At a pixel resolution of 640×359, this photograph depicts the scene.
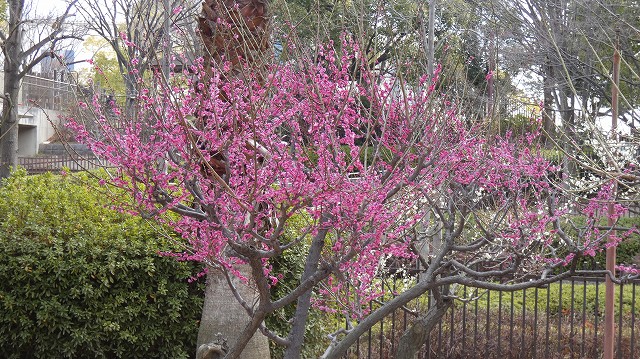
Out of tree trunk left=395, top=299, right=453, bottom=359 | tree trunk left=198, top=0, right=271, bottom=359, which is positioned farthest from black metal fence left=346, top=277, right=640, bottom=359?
tree trunk left=198, top=0, right=271, bottom=359

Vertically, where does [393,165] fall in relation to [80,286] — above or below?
above

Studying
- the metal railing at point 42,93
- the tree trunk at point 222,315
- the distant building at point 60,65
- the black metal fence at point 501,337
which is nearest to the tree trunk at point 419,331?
the black metal fence at point 501,337

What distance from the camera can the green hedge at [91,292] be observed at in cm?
609

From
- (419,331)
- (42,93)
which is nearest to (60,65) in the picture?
(419,331)

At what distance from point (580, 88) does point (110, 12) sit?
13285 millimetres

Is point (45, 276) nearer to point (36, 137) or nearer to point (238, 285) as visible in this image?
point (238, 285)

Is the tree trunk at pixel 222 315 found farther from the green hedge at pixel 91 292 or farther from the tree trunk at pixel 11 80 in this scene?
the tree trunk at pixel 11 80

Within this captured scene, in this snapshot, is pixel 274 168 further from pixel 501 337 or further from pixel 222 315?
pixel 501 337

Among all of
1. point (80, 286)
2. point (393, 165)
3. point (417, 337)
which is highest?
point (393, 165)

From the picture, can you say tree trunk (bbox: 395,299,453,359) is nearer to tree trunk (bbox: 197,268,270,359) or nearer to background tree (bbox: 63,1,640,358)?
background tree (bbox: 63,1,640,358)

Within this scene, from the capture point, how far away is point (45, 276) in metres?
6.17

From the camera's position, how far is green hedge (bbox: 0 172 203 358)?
240 inches

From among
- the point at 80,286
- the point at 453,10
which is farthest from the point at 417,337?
the point at 453,10

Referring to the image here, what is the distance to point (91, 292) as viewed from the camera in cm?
605
